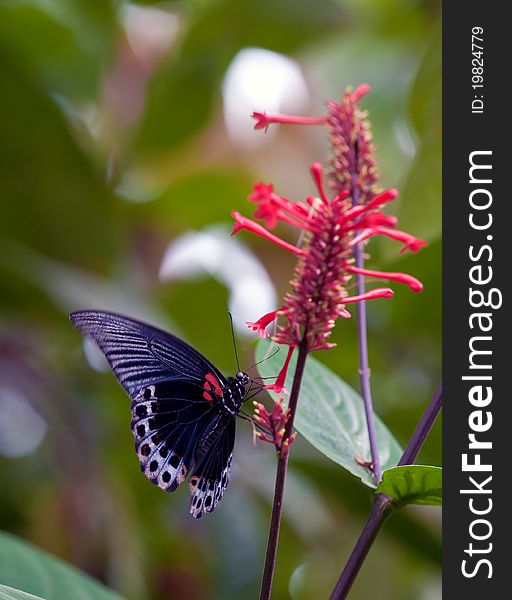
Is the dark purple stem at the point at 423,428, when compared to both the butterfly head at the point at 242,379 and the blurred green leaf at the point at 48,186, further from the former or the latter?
the blurred green leaf at the point at 48,186

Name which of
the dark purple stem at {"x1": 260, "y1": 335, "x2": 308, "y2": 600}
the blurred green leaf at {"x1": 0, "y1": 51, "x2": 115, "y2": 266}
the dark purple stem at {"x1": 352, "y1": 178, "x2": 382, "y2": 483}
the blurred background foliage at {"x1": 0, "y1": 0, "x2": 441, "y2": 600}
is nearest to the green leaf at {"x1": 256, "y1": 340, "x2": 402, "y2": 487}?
the dark purple stem at {"x1": 352, "y1": 178, "x2": 382, "y2": 483}

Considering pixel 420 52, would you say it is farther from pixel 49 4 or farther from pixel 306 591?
pixel 306 591

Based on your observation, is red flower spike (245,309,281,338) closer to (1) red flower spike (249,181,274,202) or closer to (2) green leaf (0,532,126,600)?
Result: (1) red flower spike (249,181,274,202)

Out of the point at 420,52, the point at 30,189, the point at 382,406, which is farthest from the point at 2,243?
the point at 420,52

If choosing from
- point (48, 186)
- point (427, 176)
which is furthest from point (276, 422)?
point (48, 186)

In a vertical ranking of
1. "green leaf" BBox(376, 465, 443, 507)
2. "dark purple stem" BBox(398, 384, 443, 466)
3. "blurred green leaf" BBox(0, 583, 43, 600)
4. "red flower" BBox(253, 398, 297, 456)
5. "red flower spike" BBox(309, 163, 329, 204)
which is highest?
"red flower spike" BBox(309, 163, 329, 204)

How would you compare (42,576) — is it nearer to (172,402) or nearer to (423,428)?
(172,402)

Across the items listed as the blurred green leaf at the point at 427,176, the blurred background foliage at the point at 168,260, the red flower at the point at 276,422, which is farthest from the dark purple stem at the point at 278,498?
the blurred background foliage at the point at 168,260
